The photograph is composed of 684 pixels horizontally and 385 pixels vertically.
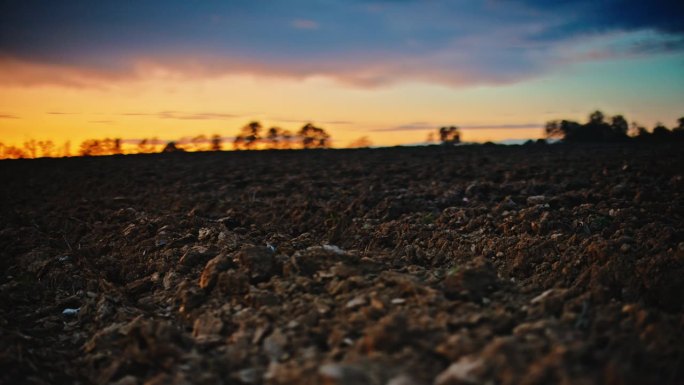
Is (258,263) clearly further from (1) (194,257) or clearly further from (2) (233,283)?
(1) (194,257)

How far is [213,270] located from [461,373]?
3007 millimetres

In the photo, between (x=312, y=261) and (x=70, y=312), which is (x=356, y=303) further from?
(x=70, y=312)

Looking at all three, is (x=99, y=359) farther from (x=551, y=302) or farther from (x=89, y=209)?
(x=89, y=209)

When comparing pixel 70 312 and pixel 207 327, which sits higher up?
pixel 207 327

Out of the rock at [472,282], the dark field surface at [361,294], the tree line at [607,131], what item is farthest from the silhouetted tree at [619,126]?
the rock at [472,282]

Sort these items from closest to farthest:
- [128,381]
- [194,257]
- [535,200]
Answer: [128,381] → [194,257] → [535,200]

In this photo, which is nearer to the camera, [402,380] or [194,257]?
[402,380]

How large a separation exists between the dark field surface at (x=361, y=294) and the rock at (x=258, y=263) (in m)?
0.02

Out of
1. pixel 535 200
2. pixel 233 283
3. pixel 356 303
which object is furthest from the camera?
pixel 535 200

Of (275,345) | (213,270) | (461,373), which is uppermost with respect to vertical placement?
(213,270)

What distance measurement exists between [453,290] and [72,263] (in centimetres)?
591

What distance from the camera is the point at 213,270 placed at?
4812 millimetres

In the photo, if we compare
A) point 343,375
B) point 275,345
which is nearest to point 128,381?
point 275,345

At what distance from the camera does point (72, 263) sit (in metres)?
6.90
